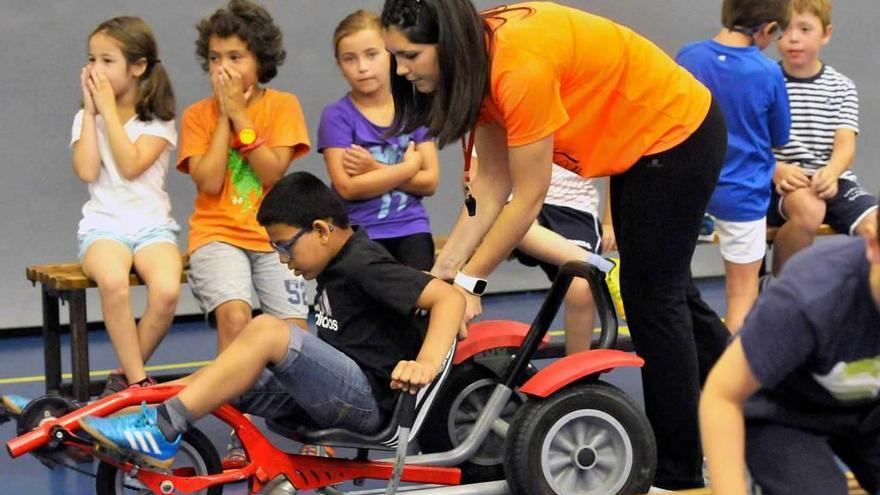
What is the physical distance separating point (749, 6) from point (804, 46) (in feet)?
2.85

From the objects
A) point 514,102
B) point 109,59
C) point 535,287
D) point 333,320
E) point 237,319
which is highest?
point 514,102

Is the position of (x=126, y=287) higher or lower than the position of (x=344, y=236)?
lower

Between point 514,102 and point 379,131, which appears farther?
point 379,131

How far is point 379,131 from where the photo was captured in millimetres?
4848

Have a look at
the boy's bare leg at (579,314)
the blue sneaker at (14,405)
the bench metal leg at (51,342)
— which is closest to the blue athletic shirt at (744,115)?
the boy's bare leg at (579,314)

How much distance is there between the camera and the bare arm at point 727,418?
2143mm

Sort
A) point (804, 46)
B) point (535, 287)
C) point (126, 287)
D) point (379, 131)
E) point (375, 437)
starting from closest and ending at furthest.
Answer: point (375, 437) → point (126, 287) → point (379, 131) → point (804, 46) → point (535, 287)

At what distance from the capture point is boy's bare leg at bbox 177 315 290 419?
10.7 feet

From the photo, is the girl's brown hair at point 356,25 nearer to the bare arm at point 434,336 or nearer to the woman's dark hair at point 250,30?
the woman's dark hair at point 250,30

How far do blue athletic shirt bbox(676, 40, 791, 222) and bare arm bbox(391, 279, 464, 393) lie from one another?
177cm

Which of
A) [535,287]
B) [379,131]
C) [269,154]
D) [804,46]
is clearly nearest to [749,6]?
[804,46]

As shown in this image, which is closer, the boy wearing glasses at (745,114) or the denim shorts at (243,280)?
the denim shorts at (243,280)

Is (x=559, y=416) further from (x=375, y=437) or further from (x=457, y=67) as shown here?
(x=457, y=67)

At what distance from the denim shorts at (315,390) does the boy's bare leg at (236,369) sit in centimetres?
4
